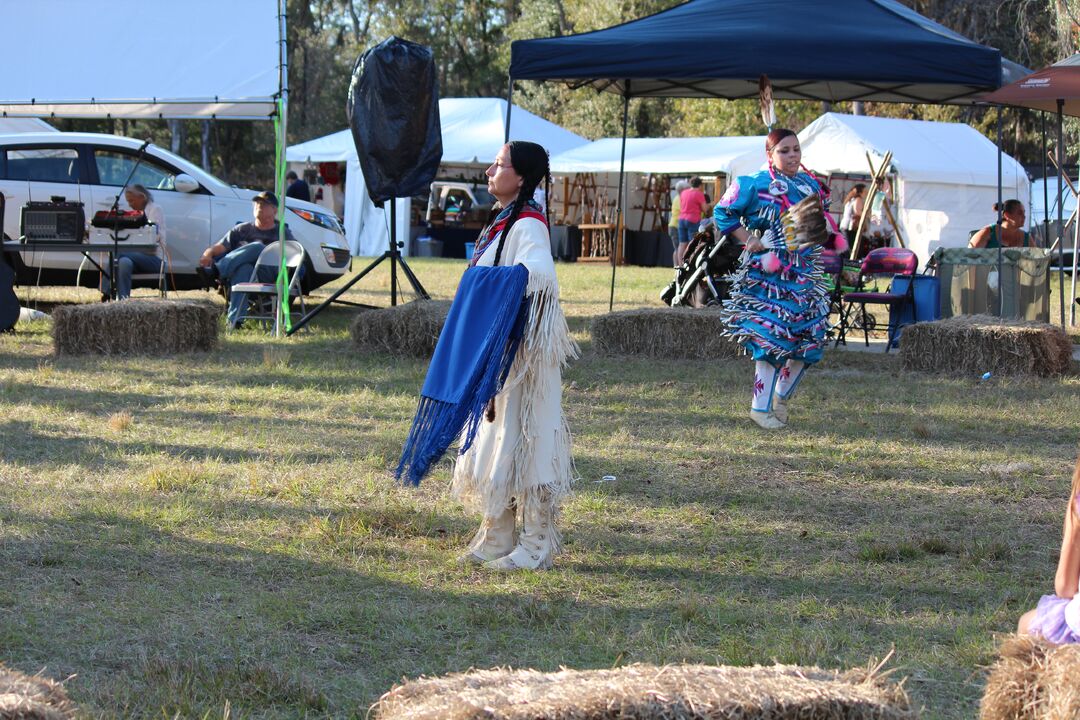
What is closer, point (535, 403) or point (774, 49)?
point (535, 403)

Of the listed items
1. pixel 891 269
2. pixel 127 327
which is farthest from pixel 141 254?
pixel 891 269

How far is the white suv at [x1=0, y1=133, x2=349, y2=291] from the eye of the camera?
1249 cm

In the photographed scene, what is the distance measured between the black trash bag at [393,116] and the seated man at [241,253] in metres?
1.14

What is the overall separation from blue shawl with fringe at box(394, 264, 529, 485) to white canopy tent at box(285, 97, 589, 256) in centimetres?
2109

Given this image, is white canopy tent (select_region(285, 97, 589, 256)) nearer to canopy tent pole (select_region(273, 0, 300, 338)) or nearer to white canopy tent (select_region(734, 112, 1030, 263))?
white canopy tent (select_region(734, 112, 1030, 263))

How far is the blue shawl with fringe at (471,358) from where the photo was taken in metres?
4.33

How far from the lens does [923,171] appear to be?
22016mm

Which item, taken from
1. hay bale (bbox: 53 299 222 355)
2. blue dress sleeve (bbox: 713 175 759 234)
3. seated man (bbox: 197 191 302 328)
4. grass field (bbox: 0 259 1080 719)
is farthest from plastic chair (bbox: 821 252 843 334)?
hay bale (bbox: 53 299 222 355)

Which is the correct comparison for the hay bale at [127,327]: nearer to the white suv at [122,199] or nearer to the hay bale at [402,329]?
the hay bale at [402,329]

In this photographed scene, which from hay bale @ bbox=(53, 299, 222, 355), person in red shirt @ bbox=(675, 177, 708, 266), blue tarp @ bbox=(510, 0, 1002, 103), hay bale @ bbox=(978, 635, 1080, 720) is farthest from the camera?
person in red shirt @ bbox=(675, 177, 708, 266)

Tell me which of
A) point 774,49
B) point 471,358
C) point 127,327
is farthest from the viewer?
point 774,49

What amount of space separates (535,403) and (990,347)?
578 centimetres

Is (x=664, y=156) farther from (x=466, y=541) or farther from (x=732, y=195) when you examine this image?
(x=466, y=541)

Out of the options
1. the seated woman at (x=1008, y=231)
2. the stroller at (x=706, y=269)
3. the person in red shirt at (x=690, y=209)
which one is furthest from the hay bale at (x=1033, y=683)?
the person in red shirt at (x=690, y=209)
